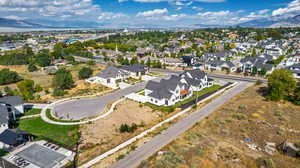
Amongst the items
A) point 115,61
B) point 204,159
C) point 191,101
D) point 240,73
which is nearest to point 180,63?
point 240,73

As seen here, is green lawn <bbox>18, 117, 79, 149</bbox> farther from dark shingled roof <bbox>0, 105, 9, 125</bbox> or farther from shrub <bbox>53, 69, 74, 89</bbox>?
shrub <bbox>53, 69, 74, 89</bbox>

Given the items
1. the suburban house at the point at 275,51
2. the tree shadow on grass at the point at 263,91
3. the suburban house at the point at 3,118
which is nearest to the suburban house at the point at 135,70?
the tree shadow on grass at the point at 263,91

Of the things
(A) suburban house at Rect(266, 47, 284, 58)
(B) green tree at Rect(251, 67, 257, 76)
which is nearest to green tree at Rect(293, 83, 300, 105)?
(B) green tree at Rect(251, 67, 257, 76)

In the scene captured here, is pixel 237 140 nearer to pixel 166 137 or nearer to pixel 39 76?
pixel 166 137

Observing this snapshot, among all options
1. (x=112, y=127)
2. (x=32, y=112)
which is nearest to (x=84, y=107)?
(x=32, y=112)

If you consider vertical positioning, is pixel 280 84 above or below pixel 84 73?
above
